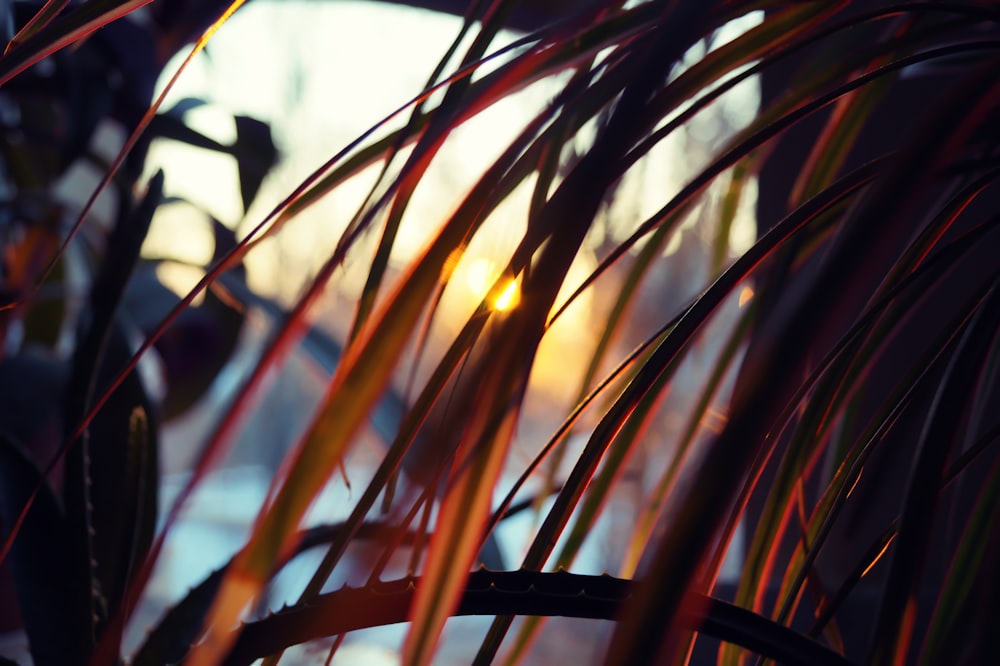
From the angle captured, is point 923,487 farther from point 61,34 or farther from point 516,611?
point 61,34

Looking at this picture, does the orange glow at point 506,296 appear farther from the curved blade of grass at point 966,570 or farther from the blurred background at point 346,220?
the blurred background at point 346,220

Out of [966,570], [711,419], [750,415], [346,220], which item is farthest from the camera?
[346,220]

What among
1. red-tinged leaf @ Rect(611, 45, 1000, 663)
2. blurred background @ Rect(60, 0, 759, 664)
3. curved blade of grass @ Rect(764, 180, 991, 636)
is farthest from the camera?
blurred background @ Rect(60, 0, 759, 664)

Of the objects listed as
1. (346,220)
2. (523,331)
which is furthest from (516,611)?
(346,220)

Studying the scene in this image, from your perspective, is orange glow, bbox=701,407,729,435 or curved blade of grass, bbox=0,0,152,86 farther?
orange glow, bbox=701,407,729,435

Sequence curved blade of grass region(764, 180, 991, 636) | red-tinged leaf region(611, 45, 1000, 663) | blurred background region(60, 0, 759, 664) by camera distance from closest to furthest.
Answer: red-tinged leaf region(611, 45, 1000, 663), curved blade of grass region(764, 180, 991, 636), blurred background region(60, 0, 759, 664)

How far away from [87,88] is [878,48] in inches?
17.5

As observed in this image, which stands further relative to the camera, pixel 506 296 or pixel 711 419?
pixel 711 419

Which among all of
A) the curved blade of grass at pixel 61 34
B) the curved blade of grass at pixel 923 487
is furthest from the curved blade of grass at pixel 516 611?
the curved blade of grass at pixel 61 34

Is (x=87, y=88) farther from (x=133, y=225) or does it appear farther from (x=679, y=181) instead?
(x=679, y=181)

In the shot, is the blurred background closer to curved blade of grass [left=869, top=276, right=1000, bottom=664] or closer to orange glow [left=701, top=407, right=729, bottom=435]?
orange glow [left=701, top=407, right=729, bottom=435]

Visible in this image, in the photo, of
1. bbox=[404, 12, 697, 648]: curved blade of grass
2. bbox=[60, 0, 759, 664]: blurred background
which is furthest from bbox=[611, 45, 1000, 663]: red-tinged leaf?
bbox=[60, 0, 759, 664]: blurred background

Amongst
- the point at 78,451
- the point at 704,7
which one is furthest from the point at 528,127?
the point at 78,451

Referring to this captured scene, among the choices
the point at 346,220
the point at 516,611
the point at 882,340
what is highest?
the point at 346,220
